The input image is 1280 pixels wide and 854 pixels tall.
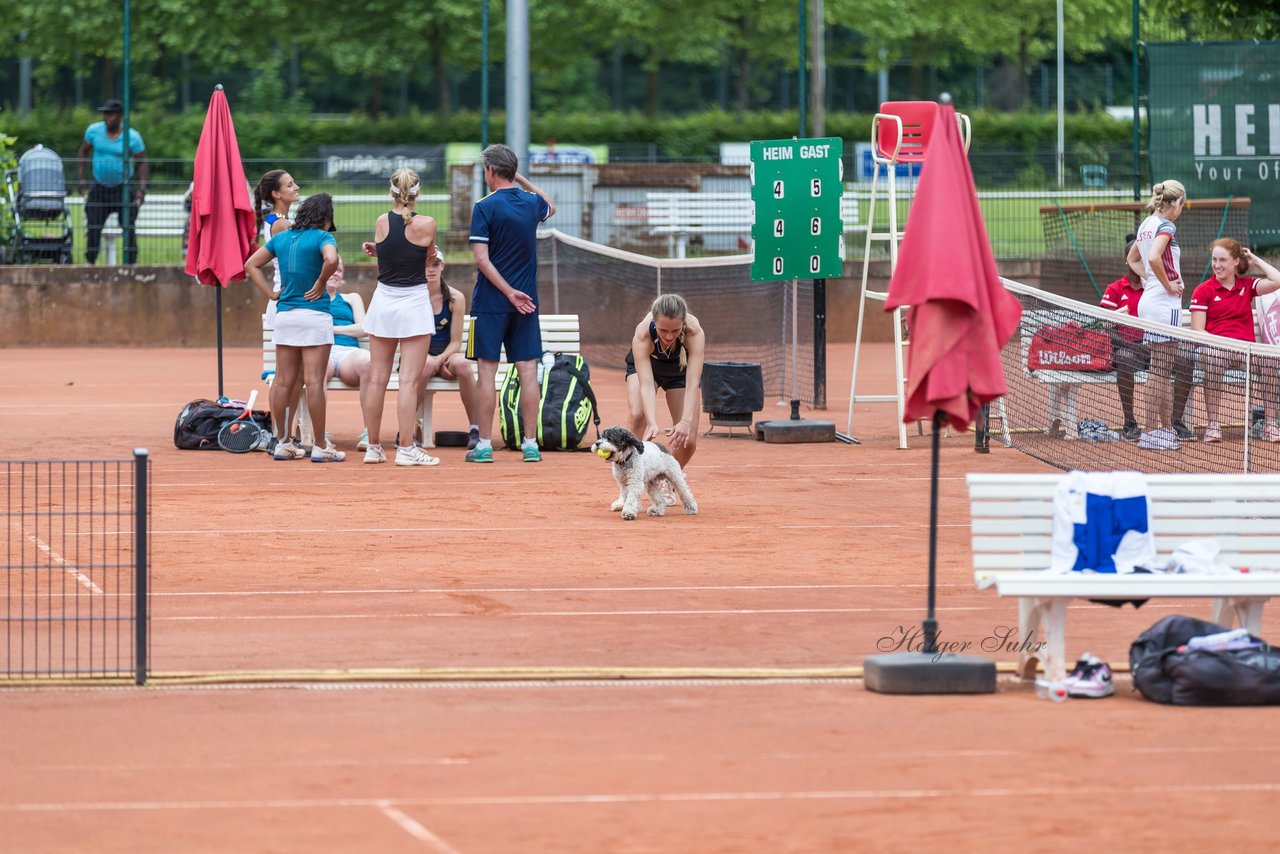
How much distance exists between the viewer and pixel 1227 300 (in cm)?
1470

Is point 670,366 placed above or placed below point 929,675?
above

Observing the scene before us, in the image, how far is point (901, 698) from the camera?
7.02m

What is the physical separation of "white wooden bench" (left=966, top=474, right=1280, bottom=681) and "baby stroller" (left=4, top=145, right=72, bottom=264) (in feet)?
60.3

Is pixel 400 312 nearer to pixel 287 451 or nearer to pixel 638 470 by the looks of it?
pixel 287 451

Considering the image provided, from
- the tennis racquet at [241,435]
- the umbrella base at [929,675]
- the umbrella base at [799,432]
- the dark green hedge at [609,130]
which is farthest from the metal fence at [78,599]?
the dark green hedge at [609,130]

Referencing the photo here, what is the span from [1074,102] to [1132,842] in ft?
194

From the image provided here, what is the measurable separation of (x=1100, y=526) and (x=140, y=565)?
3.61 m

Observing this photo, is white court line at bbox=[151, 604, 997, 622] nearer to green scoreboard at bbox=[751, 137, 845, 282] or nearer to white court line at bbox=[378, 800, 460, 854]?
white court line at bbox=[378, 800, 460, 854]

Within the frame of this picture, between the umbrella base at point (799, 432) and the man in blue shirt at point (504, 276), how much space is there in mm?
2538

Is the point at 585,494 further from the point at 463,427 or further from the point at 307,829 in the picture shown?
the point at 307,829

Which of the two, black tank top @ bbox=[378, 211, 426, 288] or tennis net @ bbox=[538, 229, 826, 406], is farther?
tennis net @ bbox=[538, 229, 826, 406]

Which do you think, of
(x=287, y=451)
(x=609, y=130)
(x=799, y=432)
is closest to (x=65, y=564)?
(x=287, y=451)

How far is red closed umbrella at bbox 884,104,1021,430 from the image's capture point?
6.98 m

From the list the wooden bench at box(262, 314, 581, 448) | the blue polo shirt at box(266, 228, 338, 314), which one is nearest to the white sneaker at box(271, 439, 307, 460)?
the wooden bench at box(262, 314, 581, 448)
